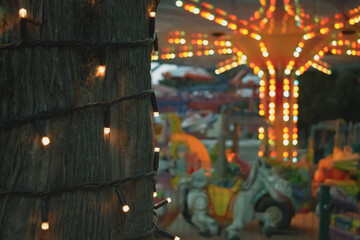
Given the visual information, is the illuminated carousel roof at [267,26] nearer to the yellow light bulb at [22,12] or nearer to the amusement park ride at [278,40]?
the amusement park ride at [278,40]

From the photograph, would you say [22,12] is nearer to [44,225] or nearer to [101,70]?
[101,70]

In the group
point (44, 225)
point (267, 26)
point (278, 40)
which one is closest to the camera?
point (44, 225)

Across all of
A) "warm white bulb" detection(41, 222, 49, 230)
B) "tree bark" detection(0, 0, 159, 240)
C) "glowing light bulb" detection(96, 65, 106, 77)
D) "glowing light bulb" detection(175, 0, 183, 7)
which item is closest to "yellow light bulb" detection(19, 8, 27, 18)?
"tree bark" detection(0, 0, 159, 240)

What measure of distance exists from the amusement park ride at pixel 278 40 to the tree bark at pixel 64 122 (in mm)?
8305

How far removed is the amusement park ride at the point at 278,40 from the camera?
33.8ft

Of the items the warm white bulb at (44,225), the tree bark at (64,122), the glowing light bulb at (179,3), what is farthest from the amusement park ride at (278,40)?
the warm white bulb at (44,225)

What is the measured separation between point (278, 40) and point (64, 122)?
9.78 m

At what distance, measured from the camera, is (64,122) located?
4.94ft

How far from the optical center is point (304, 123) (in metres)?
29.2

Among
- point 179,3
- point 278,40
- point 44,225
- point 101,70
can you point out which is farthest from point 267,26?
point 44,225

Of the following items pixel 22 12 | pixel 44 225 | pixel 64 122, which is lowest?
pixel 44 225

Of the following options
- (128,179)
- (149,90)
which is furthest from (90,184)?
(149,90)

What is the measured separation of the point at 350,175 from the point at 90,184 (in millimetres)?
8789

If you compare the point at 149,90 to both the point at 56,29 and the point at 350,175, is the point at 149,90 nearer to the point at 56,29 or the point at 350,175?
the point at 56,29
